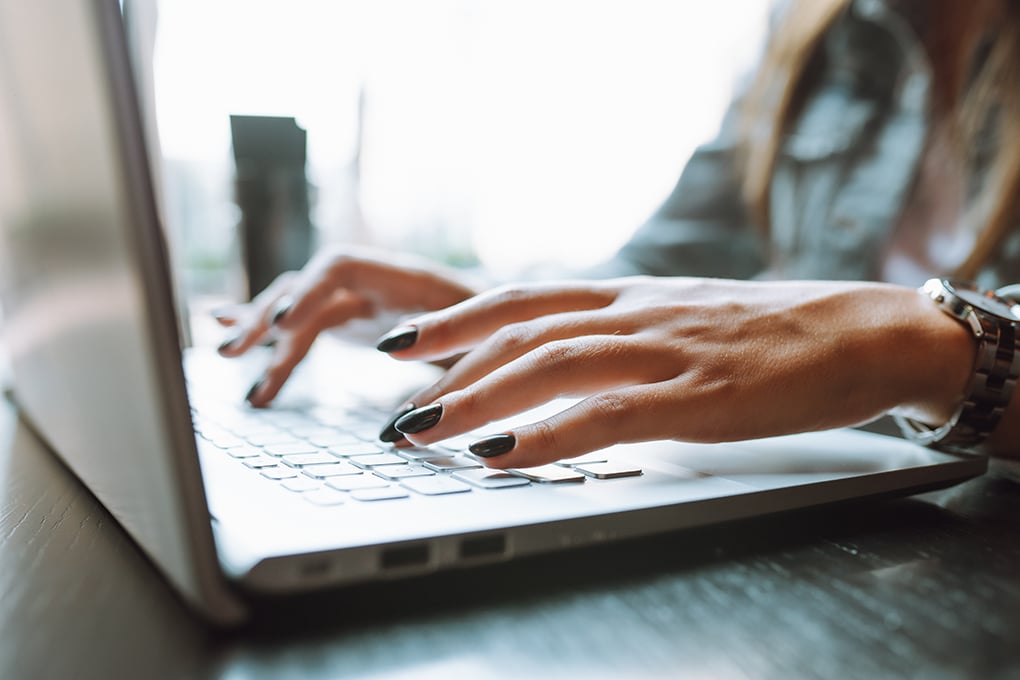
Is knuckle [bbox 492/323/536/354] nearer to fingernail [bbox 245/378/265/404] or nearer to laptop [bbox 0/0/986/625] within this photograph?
laptop [bbox 0/0/986/625]

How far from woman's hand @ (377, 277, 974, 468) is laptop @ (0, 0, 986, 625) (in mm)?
19

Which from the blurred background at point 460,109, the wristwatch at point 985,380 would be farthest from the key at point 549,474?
the blurred background at point 460,109

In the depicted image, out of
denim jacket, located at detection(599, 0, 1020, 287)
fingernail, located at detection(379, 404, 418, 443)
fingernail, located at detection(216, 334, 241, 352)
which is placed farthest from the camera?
denim jacket, located at detection(599, 0, 1020, 287)

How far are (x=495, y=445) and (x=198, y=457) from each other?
16cm

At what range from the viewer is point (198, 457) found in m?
0.21

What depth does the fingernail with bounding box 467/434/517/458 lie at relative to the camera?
35cm

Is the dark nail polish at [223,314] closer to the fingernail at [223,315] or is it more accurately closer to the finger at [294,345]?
the fingernail at [223,315]

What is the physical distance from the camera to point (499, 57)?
228cm

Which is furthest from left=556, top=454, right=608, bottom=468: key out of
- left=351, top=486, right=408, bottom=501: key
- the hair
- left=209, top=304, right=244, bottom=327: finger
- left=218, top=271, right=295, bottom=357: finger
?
the hair

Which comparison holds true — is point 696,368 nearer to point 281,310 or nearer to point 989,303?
point 989,303

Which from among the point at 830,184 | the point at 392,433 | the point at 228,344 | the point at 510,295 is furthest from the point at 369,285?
the point at 830,184

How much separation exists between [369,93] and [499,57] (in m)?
0.45

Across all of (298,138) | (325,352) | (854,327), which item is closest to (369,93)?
(298,138)

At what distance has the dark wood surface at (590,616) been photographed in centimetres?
21
